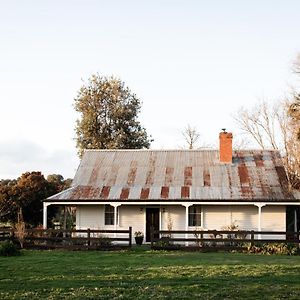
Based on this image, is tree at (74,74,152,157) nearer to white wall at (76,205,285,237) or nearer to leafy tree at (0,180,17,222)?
leafy tree at (0,180,17,222)

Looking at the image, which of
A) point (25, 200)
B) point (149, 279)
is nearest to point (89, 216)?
point (25, 200)

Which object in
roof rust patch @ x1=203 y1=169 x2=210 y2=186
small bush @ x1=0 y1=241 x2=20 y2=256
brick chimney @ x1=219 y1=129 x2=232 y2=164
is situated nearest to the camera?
small bush @ x1=0 y1=241 x2=20 y2=256

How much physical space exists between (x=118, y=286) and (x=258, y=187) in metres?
19.9

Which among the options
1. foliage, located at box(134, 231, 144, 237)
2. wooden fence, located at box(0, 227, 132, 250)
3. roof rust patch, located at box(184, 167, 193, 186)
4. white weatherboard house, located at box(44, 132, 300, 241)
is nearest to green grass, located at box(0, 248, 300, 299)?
wooden fence, located at box(0, 227, 132, 250)

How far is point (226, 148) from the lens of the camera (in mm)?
34188

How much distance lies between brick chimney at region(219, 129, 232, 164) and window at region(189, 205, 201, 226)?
13.2ft

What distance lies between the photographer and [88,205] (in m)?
32.0

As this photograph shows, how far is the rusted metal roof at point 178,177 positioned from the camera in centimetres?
3067

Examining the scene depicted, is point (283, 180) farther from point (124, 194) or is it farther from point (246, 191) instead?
point (124, 194)

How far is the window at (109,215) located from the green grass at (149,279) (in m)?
12.6

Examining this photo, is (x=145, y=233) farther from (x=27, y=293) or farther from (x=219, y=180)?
(x=27, y=293)

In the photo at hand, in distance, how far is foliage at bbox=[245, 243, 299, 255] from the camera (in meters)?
23.3

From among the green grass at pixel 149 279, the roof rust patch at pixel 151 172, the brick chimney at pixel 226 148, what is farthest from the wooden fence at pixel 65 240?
the brick chimney at pixel 226 148

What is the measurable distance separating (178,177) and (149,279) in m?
19.0
